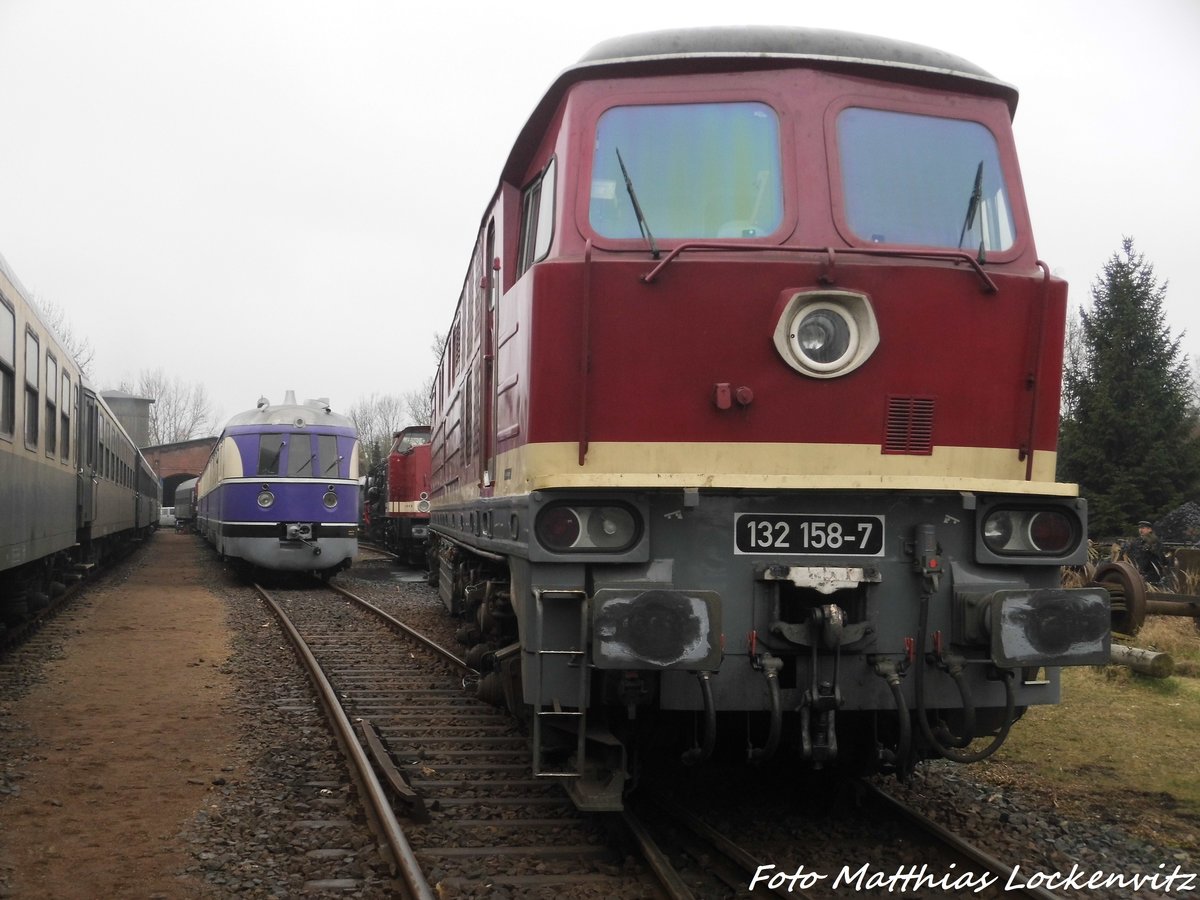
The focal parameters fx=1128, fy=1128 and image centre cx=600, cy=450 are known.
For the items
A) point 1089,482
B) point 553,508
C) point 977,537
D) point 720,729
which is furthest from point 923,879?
point 1089,482

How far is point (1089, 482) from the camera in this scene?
25891mm

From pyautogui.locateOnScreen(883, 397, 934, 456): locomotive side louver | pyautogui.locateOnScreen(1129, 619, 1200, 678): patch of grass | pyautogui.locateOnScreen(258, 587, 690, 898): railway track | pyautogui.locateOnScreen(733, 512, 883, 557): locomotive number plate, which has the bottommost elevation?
pyautogui.locateOnScreen(258, 587, 690, 898): railway track

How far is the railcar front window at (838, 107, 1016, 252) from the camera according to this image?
477 cm

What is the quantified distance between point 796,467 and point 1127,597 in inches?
244

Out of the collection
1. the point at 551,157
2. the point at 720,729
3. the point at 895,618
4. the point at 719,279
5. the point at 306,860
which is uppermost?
the point at 551,157

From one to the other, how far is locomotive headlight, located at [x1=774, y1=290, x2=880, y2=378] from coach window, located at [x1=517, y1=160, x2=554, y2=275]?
43.3 inches

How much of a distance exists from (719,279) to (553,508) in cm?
115

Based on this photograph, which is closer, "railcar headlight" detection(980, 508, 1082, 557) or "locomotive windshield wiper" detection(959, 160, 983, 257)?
"railcar headlight" detection(980, 508, 1082, 557)

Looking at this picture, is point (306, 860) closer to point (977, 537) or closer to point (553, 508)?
point (553, 508)

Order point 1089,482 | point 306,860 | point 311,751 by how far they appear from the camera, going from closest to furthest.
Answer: point 306,860
point 311,751
point 1089,482

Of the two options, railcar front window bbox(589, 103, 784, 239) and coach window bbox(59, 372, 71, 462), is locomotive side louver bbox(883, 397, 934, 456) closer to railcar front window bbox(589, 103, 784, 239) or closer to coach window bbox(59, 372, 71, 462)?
railcar front window bbox(589, 103, 784, 239)

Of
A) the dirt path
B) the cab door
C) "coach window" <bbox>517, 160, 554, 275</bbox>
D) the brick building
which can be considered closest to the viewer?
the dirt path

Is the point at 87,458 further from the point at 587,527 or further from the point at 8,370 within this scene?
the point at 587,527

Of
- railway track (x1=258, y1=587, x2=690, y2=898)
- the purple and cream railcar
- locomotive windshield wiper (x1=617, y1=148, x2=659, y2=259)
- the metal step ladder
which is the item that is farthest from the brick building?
the metal step ladder
